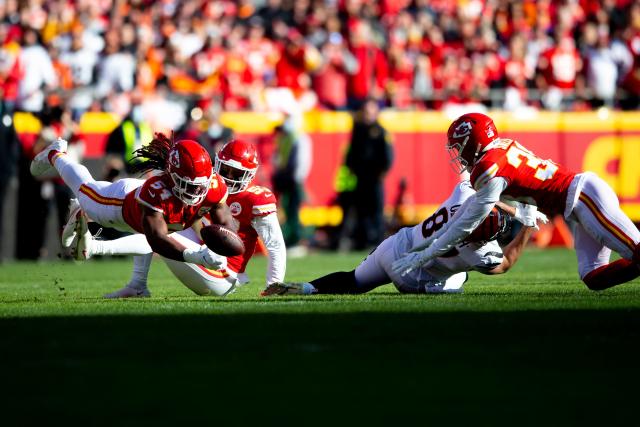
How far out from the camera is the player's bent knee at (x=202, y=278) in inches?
337

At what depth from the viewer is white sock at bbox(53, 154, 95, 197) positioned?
9031 millimetres

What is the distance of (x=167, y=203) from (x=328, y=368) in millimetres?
3182

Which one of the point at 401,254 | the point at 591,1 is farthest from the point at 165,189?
the point at 591,1

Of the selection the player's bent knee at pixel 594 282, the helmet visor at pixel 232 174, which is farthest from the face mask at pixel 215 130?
the player's bent knee at pixel 594 282

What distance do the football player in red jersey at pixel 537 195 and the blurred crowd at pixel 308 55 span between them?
301 inches

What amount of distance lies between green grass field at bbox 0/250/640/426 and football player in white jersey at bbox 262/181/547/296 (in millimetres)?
241

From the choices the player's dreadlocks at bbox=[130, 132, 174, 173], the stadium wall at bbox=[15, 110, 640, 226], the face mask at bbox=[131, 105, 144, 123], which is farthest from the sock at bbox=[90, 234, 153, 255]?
the stadium wall at bbox=[15, 110, 640, 226]

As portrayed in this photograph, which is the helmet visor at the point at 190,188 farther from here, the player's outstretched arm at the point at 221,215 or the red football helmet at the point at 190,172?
the player's outstretched arm at the point at 221,215

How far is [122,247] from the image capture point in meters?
8.66

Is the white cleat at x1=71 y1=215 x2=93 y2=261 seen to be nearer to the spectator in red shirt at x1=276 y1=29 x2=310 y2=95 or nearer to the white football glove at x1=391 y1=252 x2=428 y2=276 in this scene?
the white football glove at x1=391 y1=252 x2=428 y2=276

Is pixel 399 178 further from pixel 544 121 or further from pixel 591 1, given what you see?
pixel 591 1

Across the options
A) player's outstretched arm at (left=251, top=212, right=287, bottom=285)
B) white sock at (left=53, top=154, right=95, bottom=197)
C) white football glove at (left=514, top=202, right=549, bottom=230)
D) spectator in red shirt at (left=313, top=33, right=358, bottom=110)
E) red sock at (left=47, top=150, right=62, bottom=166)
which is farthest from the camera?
spectator in red shirt at (left=313, top=33, right=358, bottom=110)

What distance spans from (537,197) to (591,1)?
13722mm

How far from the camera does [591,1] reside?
68.6 ft
